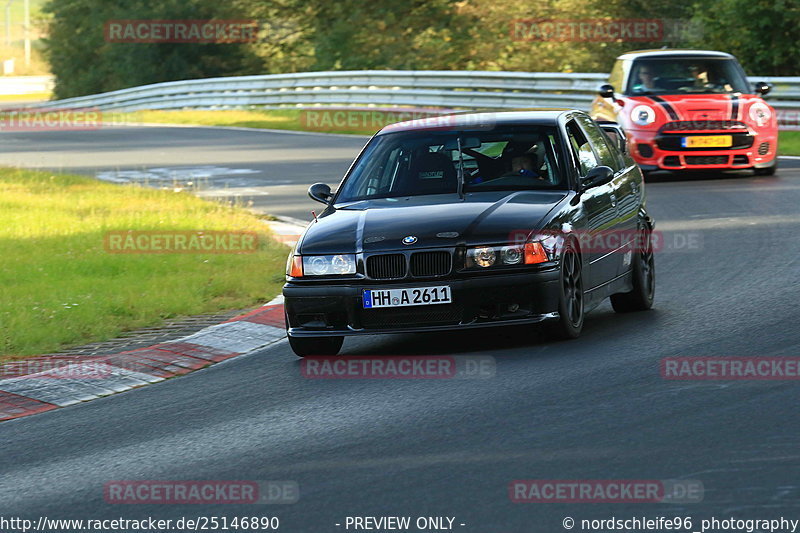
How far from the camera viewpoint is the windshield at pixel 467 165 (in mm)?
9570

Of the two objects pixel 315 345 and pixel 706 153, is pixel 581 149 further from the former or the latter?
pixel 706 153

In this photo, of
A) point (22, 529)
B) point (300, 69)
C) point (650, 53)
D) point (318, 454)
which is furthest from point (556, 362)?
point (300, 69)

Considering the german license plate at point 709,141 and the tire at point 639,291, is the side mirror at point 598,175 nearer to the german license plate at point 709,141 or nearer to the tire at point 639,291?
the tire at point 639,291

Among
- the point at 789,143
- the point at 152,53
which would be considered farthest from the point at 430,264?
the point at 152,53

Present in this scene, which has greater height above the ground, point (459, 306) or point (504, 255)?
point (504, 255)

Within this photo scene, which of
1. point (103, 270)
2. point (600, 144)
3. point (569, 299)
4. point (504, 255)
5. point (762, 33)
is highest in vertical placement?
point (762, 33)

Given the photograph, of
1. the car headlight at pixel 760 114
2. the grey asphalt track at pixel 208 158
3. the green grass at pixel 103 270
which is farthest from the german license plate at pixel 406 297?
the car headlight at pixel 760 114

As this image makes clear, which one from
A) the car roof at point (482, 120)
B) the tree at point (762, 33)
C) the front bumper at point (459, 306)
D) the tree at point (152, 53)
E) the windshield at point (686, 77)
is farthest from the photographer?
the tree at point (152, 53)

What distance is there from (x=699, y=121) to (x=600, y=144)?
8.18 meters

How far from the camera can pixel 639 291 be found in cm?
1020

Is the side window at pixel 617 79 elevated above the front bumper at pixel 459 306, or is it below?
above

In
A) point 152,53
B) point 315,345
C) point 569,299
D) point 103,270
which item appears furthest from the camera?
point 152,53

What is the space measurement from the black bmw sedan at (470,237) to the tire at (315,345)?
0.01 m

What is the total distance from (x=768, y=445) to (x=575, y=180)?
3582mm
